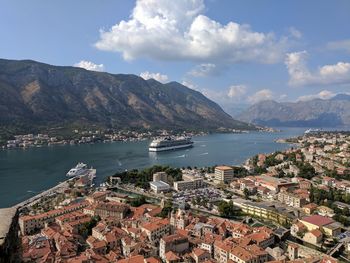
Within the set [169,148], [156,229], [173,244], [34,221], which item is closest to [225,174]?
[156,229]

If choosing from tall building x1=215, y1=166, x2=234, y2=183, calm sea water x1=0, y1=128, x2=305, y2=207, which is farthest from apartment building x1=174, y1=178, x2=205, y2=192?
calm sea water x1=0, y1=128, x2=305, y2=207

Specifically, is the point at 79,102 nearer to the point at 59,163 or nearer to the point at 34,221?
the point at 59,163

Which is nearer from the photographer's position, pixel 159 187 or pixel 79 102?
pixel 159 187

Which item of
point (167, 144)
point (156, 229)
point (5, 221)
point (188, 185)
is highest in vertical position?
point (5, 221)

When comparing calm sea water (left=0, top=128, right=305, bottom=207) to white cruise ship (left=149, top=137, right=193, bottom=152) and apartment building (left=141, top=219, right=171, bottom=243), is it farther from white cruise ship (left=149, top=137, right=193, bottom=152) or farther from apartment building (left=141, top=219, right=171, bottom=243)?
apartment building (left=141, top=219, right=171, bottom=243)

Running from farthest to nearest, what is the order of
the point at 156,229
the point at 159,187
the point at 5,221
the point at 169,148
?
1. the point at 169,148
2. the point at 159,187
3. the point at 156,229
4. the point at 5,221

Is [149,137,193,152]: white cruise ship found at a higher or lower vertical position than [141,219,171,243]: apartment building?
higher

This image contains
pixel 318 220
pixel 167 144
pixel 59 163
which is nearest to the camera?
pixel 318 220

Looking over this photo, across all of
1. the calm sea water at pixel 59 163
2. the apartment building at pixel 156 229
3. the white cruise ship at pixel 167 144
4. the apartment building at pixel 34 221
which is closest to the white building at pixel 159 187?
the calm sea water at pixel 59 163

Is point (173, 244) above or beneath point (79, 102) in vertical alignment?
beneath
